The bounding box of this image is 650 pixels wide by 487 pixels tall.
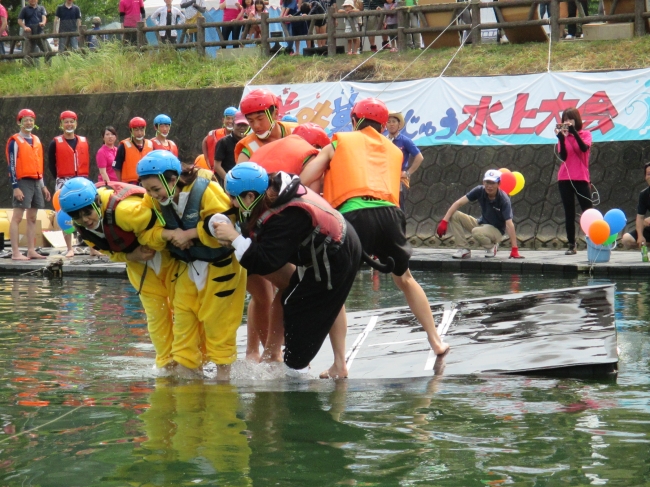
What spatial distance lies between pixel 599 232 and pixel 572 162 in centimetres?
187

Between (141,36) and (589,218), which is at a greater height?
(141,36)

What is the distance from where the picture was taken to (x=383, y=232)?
700 centimetres

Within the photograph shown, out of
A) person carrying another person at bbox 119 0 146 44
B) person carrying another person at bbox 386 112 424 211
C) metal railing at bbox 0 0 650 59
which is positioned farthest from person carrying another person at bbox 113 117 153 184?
person carrying another person at bbox 119 0 146 44

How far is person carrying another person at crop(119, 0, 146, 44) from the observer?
950 inches

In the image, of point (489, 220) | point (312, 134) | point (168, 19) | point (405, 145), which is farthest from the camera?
point (168, 19)

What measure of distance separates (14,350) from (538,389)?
13.1ft

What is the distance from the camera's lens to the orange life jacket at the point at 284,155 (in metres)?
6.99

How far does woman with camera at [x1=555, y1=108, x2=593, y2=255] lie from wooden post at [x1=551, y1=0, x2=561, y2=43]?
4246mm

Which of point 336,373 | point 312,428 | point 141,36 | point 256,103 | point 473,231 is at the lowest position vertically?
point 473,231

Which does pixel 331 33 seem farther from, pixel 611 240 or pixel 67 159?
pixel 611 240

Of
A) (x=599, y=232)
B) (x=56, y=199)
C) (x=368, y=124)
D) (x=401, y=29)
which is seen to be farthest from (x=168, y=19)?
(x=368, y=124)

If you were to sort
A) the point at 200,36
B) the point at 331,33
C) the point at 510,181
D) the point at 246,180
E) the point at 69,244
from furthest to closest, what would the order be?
the point at 200,36 < the point at 331,33 < the point at 69,244 < the point at 510,181 < the point at 246,180

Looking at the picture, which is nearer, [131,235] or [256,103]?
[131,235]

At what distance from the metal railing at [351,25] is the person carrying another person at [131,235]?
1285 cm
